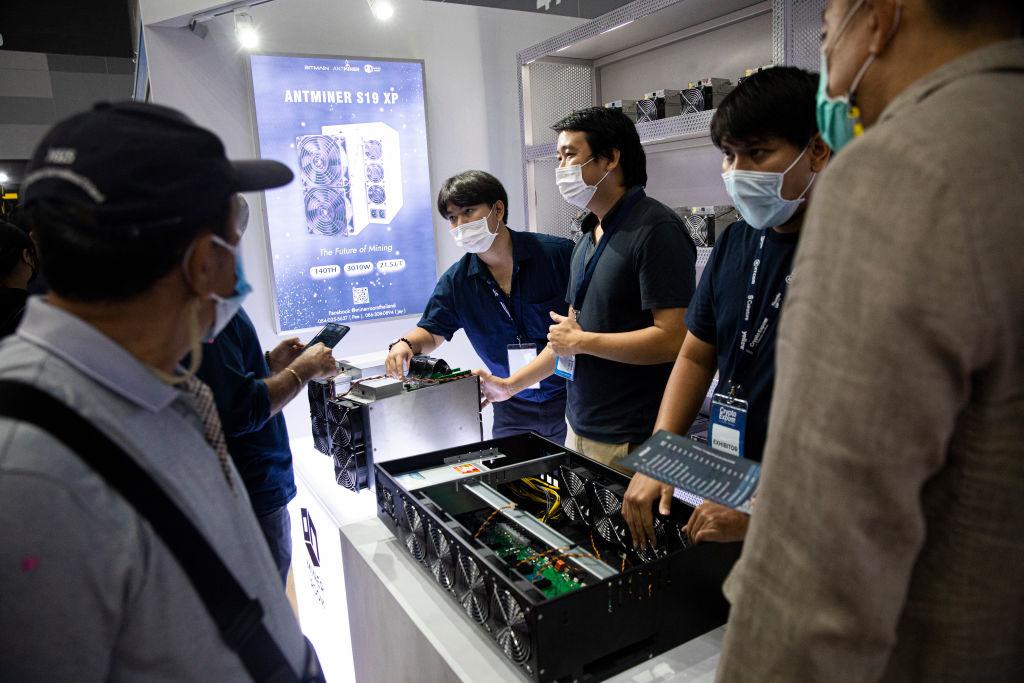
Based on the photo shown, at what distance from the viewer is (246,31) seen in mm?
3508

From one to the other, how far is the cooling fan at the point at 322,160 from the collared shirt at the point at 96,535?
3371 millimetres

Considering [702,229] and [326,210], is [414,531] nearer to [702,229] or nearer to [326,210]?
[702,229]

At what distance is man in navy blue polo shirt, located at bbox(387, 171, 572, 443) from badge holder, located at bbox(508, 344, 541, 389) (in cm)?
6

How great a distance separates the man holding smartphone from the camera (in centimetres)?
164

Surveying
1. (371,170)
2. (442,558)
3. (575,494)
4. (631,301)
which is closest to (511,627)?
(442,558)

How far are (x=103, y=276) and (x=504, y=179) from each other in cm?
407

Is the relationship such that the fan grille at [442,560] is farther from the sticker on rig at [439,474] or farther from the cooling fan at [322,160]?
the cooling fan at [322,160]

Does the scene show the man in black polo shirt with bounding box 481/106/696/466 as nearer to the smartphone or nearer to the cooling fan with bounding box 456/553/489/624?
the smartphone

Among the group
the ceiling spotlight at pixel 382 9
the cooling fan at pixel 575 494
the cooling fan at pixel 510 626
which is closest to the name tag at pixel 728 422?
the cooling fan at pixel 575 494

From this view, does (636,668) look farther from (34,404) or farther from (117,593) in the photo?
(34,404)

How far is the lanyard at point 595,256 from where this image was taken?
198cm

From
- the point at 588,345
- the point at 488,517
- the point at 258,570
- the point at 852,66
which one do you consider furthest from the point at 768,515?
the point at 588,345

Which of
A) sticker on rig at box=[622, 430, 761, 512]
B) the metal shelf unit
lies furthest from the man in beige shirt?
the metal shelf unit

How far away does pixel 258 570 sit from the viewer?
0.81 m
